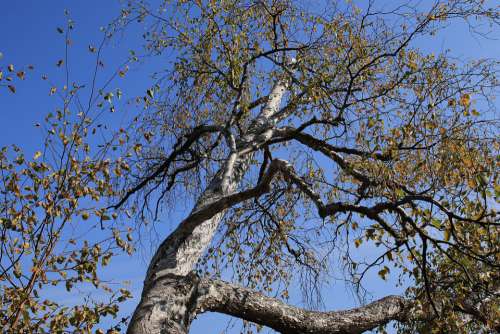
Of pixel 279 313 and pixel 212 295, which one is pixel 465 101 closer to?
pixel 279 313

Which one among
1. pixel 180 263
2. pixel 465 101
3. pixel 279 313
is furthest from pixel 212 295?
pixel 465 101

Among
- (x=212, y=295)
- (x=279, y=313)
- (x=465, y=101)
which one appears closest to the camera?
(x=465, y=101)

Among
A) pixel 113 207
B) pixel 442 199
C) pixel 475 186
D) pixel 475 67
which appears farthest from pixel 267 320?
pixel 475 67

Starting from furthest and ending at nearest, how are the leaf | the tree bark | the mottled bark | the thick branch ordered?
the thick branch < the leaf < the mottled bark < the tree bark

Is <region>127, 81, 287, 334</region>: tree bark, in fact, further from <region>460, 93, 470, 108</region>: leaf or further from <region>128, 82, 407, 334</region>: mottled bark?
<region>460, 93, 470, 108</region>: leaf

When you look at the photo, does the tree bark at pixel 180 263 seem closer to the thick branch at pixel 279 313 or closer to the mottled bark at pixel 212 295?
the mottled bark at pixel 212 295

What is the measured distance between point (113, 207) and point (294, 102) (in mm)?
3382

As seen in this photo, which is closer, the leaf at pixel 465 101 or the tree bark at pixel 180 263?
the tree bark at pixel 180 263

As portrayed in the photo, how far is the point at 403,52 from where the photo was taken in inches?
282

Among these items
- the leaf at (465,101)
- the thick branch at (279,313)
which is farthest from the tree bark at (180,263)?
the leaf at (465,101)

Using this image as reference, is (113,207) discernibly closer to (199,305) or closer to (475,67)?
(199,305)

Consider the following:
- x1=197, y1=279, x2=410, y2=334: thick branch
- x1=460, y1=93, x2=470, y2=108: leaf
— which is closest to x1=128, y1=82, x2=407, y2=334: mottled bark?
x1=197, y1=279, x2=410, y2=334: thick branch

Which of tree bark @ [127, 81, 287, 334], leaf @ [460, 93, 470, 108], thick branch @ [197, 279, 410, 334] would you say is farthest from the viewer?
thick branch @ [197, 279, 410, 334]

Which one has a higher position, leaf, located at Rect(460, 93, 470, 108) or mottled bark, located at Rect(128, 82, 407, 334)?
leaf, located at Rect(460, 93, 470, 108)
